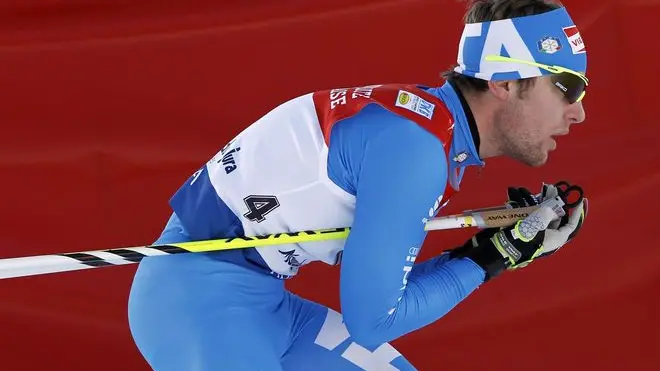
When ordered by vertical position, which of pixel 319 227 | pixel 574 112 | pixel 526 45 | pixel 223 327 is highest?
pixel 526 45

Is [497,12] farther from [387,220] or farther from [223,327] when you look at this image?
[223,327]

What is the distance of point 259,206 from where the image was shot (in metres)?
1.62

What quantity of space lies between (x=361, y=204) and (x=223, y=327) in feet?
1.13

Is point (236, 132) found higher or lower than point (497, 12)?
lower

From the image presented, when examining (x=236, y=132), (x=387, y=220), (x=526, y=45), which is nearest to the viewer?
(x=387, y=220)

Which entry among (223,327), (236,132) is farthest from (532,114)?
(236,132)

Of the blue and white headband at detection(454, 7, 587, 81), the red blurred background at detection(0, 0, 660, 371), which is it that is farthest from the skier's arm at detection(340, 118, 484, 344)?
the red blurred background at detection(0, 0, 660, 371)

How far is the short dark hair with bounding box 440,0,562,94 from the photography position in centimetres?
162

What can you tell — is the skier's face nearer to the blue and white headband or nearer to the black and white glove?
the blue and white headband

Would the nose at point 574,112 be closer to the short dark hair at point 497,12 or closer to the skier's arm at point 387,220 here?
the short dark hair at point 497,12

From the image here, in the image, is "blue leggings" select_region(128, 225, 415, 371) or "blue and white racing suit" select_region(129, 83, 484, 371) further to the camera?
"blue leggings" select_region(128, 225, 415, 371)

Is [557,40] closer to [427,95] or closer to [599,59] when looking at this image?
[427,95]

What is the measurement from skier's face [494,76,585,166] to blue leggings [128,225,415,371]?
1.40ft

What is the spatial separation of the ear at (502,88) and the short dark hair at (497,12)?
0.02 m
